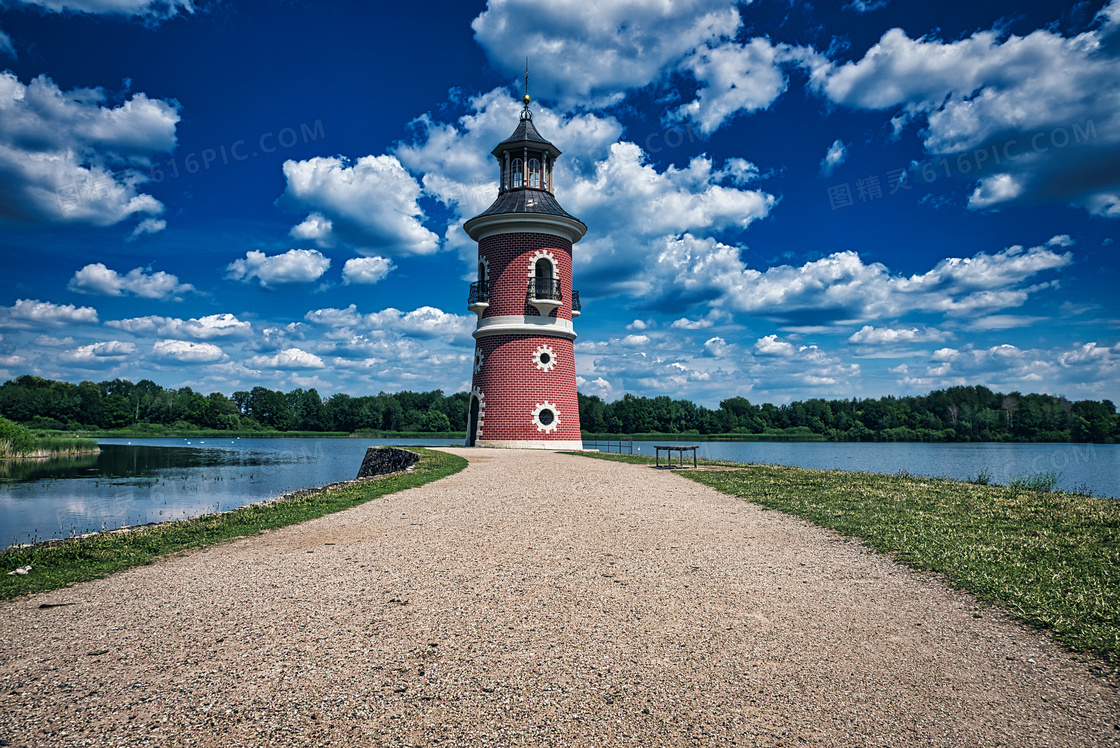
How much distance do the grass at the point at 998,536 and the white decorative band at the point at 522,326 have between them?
13.6m

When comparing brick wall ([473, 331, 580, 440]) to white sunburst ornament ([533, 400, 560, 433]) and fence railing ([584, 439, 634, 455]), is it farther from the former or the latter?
fence railing ([584, 439, 634, 455])

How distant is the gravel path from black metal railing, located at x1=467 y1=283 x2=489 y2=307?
20465 millimetres

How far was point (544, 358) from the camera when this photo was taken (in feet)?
84.8

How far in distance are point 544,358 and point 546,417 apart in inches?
101

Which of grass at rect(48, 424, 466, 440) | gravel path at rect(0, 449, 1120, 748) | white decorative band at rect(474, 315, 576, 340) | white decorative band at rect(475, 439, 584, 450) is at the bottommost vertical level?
grass at rect(48, 424, 466, 440)

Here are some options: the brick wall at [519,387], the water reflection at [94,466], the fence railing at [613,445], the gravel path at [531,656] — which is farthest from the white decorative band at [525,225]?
the gravel path at [531,656]

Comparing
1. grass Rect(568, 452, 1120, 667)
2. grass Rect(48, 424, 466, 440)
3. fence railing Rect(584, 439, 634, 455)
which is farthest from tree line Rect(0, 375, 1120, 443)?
grass Rect(568, 452, 1120, 667)

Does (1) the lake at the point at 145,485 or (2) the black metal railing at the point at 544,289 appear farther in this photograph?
(2) the black metal railing at the point at 544,289

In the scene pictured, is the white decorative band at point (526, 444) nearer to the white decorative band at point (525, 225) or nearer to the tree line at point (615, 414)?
the white decorative band at point (525, 225)

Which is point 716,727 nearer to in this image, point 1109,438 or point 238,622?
point 238,622

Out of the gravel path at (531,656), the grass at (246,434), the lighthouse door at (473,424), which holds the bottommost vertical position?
the grass at (246,434)

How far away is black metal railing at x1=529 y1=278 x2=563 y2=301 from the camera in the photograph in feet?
84.7

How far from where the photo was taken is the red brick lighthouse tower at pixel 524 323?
25500mm

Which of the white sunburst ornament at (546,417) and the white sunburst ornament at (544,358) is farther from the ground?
the white sunburst ornament at (544,358)
